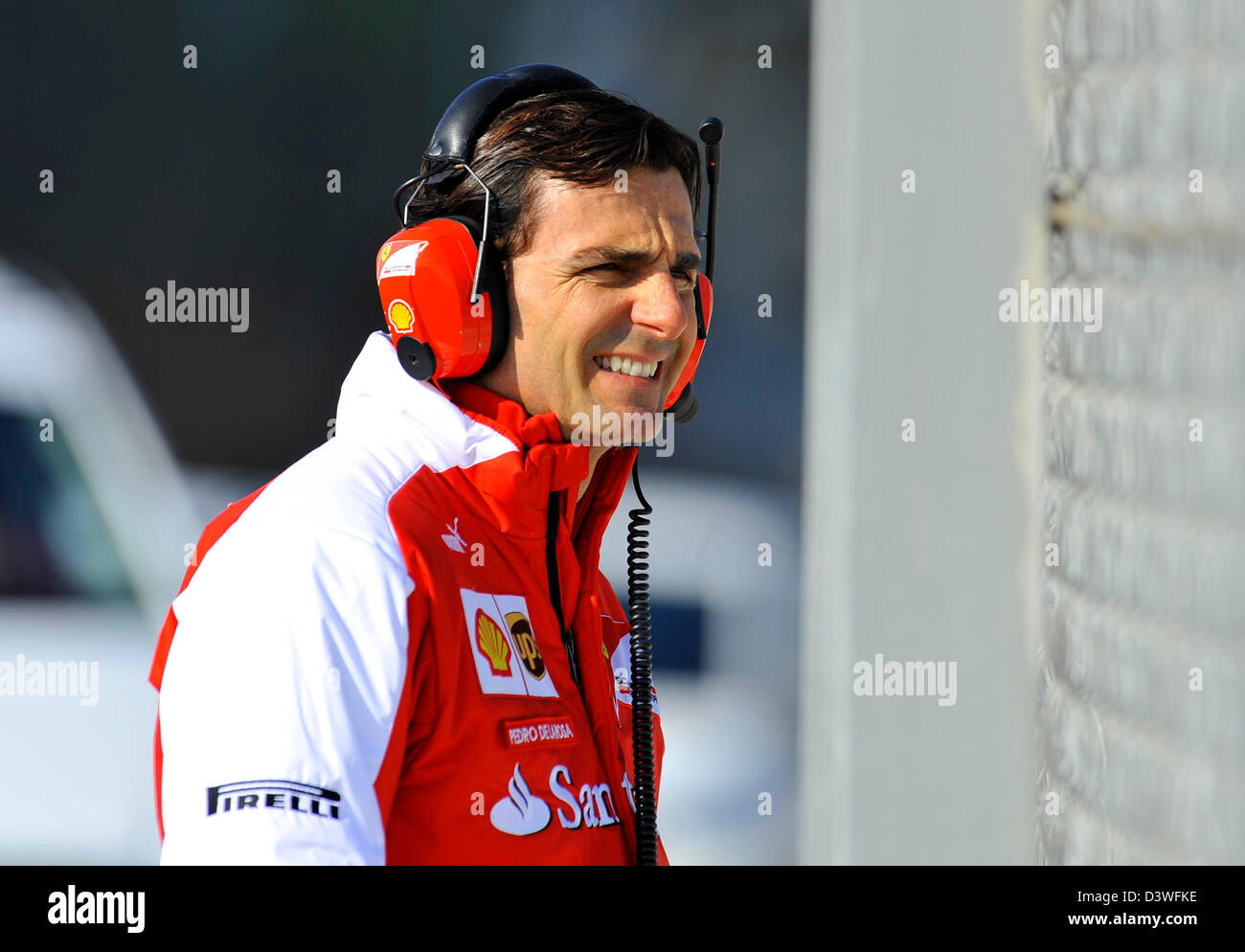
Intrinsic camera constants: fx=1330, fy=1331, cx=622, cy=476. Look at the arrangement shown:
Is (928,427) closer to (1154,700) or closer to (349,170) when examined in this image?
(1154,700)

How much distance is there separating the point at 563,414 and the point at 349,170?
3.56 m

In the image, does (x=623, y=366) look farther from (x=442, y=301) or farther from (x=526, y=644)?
(x=526, y=644)

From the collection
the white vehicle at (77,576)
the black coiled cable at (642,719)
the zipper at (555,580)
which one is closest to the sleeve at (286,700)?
the zipper at (555,580)

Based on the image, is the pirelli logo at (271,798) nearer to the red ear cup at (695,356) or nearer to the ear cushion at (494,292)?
the ear cushion at (494,292)

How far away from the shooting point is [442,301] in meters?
1.58

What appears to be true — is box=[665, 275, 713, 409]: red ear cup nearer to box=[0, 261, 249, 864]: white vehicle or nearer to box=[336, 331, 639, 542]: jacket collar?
box=[336, 331, 639, 542]: jacket collar

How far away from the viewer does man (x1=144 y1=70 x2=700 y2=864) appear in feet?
3.95

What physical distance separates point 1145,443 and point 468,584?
2.34 ft

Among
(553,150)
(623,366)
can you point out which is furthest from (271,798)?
(553,150)

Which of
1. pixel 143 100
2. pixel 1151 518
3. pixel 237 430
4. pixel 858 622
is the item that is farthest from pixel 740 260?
pixel 1151 518

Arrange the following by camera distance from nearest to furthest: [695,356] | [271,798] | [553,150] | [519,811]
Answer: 1. [271,798]
2. [519,811]
3. [553,150]
4. [695,356]

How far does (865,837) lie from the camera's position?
69.3 inches

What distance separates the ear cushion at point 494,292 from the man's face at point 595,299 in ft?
A: 0.05

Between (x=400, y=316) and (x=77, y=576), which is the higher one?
(x=400, y=316)
